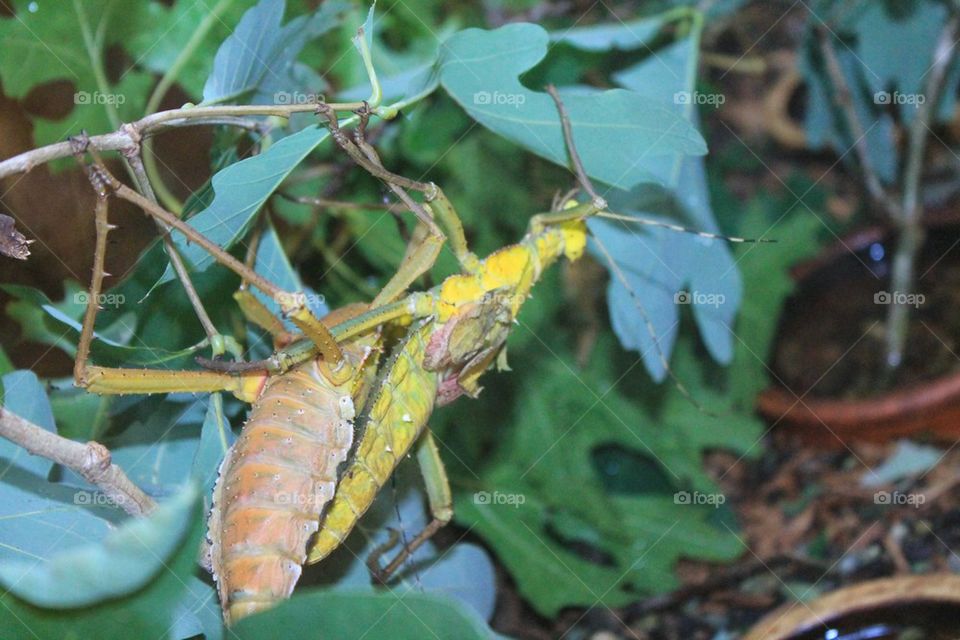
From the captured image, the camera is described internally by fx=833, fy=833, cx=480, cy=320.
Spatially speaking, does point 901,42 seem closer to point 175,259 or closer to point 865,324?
point 865,324

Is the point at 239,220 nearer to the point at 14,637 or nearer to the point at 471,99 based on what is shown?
the point at 471,99

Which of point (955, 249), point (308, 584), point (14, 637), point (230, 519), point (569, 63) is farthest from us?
point (955, 249)

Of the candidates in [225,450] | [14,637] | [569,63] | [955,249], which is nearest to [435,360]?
[225,450]

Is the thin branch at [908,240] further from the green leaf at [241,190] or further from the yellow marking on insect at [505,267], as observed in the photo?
the green leaf at [241,190]

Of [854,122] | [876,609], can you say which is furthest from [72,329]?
[854,122]

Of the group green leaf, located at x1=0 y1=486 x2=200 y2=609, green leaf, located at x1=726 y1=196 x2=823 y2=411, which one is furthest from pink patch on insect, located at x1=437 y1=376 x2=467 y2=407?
green leaf, located at x1=726 y1=196 x2=823 y2=411

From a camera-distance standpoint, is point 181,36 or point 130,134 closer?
point 130,134

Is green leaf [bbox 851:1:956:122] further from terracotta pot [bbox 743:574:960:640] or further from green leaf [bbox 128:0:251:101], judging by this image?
green leaf [bbox 128:0:251:101]
